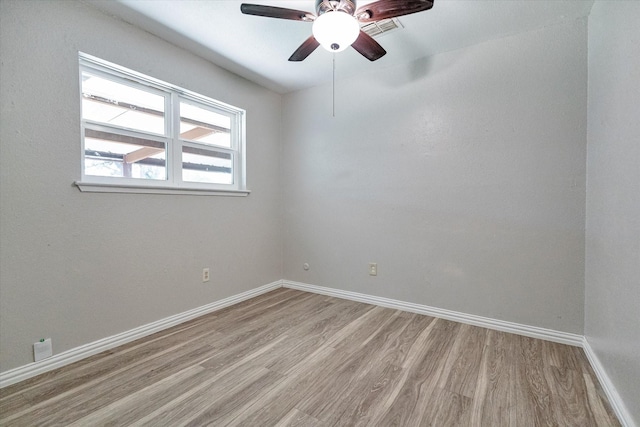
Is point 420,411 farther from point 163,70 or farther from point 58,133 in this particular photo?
point 163,70

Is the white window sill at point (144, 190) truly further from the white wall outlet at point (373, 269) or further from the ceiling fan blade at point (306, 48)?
the white wall outlet at point (373, 269)

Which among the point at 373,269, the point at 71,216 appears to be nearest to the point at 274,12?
the point at 71,216

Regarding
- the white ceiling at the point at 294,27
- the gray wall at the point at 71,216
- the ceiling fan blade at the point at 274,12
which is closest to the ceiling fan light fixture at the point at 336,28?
the ceiling fan blade at the point at 274,12

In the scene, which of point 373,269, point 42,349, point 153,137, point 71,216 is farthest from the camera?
point 373,269

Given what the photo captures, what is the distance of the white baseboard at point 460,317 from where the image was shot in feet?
6.87

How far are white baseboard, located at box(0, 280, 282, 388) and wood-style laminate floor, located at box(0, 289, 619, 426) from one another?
0.05 metres

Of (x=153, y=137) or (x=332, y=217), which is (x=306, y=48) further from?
(x=332, y=217)

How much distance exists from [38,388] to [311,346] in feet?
5.27

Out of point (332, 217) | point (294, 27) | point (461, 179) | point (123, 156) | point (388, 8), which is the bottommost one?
point (332, 217)

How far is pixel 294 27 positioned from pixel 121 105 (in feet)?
4.85

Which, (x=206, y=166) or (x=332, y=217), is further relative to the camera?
(x=332, y=217)

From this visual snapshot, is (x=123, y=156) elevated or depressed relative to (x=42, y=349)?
elevated

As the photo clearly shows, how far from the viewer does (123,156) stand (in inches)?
85.0

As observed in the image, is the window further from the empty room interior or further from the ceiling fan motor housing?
the ceiling fan motor housing
